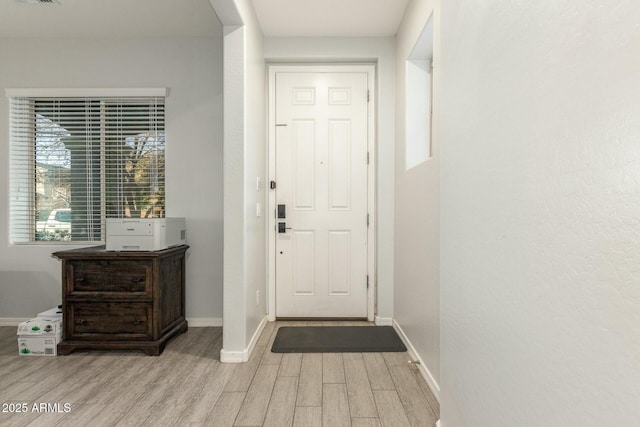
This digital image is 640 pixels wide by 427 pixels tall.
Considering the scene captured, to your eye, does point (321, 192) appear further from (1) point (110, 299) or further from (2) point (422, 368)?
(1) point (110, 299)

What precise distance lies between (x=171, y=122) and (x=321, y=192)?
5.04 feet

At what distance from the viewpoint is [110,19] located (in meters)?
3.17

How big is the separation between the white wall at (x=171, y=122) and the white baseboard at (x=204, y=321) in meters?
A: 0.01

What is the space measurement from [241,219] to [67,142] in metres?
2.19

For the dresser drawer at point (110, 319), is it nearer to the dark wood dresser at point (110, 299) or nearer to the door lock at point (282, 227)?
the dark wood dresser at point (110, 299)

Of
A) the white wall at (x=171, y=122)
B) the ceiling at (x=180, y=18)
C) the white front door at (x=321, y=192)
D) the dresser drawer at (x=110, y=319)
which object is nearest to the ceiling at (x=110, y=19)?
the ceiling at (x=180, y=18)

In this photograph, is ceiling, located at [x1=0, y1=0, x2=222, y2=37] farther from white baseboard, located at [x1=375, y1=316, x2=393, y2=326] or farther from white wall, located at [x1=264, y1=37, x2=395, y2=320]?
white baseboard, located at [x1=375, y1=316, x2=393, y2=326]

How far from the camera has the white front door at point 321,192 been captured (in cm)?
359

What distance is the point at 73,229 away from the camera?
11.8ft

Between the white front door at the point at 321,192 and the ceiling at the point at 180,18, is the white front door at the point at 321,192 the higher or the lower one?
the lower one

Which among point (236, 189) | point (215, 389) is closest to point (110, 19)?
point (236, 189)

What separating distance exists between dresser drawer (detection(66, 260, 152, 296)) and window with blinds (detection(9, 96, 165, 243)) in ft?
2.65

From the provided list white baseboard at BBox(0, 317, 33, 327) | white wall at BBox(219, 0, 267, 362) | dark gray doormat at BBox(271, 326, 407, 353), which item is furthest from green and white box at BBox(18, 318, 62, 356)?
dark gray doormat at BBox(271, 326, 407, 353)

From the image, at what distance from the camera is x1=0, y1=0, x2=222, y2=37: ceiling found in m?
2.94
